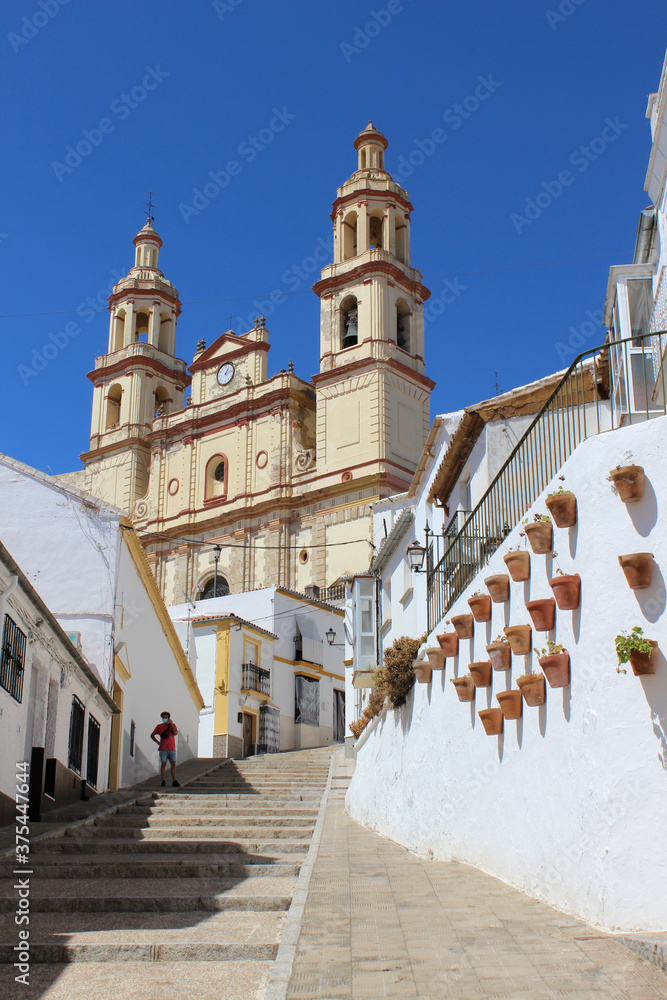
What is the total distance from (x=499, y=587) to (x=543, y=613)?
1.20m

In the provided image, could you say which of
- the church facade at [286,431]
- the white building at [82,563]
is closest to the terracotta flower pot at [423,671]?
the white building at [82,563]

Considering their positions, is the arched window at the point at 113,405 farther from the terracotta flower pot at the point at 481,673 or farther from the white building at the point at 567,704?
the terracotta flower pot at the point at 481,673

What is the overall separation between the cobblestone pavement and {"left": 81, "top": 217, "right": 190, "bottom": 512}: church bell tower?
131 feet

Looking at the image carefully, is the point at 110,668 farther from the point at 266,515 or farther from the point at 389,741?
the point at 266,515

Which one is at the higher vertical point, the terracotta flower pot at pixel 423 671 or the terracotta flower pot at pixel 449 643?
the terracotta flower pot at pixel 449 643

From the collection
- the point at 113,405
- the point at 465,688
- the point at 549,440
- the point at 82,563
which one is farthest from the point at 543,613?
the point at 113,405

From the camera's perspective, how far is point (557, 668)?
22.5 ft

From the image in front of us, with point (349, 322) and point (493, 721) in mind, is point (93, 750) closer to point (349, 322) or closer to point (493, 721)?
point (493, 721)

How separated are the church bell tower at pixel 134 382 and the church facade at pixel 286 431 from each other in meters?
0.10

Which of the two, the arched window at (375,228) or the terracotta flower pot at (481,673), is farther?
the arched window at (375,228)

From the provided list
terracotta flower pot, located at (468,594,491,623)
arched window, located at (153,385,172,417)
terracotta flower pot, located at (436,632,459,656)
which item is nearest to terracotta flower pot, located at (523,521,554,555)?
terracotta flower pot, located at (468,594,491,623)

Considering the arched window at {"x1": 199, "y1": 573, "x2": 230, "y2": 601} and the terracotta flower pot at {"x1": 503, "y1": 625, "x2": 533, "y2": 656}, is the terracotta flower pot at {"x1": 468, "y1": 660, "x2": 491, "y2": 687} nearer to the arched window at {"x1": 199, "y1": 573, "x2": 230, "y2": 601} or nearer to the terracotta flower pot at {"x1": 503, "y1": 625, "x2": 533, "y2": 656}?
the terracotta flower pot at {"x1": 503, "y1": 625, "x2": 533, "y2": 656}

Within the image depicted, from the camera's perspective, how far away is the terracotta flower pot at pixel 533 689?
23.5 feet

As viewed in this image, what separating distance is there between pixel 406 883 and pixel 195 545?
114ft
